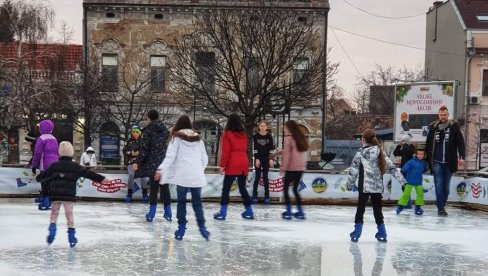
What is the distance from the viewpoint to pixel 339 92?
64375mm

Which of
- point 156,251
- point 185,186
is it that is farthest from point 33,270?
point 185,186

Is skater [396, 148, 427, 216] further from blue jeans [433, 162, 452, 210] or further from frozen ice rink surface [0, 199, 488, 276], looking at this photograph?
frozen ice rink surface [0, 199, 488, 276]

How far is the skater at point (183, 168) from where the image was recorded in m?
7.36

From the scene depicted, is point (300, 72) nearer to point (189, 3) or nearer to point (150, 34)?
point (189, 3)

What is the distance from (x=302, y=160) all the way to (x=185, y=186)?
9.70 feet

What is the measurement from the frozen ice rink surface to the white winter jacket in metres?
0.74

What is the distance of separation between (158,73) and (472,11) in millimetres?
18100

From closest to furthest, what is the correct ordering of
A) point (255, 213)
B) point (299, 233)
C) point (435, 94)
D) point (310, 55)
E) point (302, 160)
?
1. point (299, 233)
2. point (302, 160)
3. point (255, 213)
4. point (435, 94)
5. point (310, 55)

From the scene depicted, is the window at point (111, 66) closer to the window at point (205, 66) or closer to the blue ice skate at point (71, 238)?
the window at point (205, 66)

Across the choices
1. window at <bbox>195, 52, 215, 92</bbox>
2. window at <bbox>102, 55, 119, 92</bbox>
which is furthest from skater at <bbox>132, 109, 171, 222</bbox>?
window at <bbox>102, 55, 119, 92</bbox>

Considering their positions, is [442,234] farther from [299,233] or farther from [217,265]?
[217,265]

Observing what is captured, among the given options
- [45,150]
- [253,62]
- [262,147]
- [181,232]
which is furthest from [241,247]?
[253,62]

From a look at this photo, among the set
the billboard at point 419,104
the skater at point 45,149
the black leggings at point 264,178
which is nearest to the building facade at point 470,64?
the billboard at point 419,104

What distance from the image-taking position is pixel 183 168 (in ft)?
24.2
